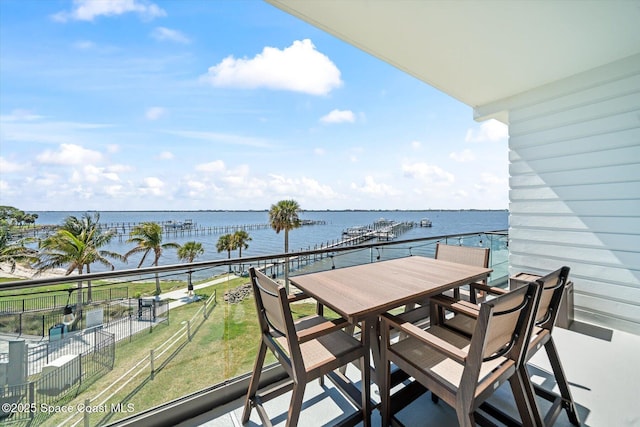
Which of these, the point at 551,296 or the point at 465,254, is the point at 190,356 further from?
the point at 465,254

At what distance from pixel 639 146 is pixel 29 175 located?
1448 inches

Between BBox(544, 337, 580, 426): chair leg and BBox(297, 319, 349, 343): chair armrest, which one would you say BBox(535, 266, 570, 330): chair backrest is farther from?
BBox(297, 319, 349, 343): chair armrest

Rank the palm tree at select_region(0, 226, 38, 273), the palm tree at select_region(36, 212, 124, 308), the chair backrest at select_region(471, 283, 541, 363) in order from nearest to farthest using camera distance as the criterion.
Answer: the chair backrest at select_region(471, 283, 541, 363) < the palm tree at select_region(36, 212, 124, 308) < the palm tree at select_region(0, 226, 38, 273)

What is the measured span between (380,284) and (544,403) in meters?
1.36

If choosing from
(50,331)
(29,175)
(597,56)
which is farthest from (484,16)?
(29,175)

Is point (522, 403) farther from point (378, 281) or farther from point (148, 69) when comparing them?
point (148, 69)

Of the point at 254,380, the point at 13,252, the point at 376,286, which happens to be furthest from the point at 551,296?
the point at 13,252

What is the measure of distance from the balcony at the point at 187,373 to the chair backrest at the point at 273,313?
18 cm

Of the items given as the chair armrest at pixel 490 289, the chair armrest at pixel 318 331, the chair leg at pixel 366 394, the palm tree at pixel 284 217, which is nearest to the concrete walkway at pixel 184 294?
the chair armrest at pixel 318 331

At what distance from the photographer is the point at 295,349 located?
1.26m

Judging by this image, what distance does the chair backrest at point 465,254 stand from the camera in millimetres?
2412

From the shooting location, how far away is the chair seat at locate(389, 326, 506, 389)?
4.14ft

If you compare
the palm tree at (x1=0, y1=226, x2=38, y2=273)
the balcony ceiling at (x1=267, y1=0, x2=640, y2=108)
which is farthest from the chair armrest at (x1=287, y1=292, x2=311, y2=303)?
the palm tree at (x1=0, y1=226, x2=38, y2=273)

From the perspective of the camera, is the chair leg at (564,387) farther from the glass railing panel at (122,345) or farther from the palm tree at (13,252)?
the palm tree at (13,252)
